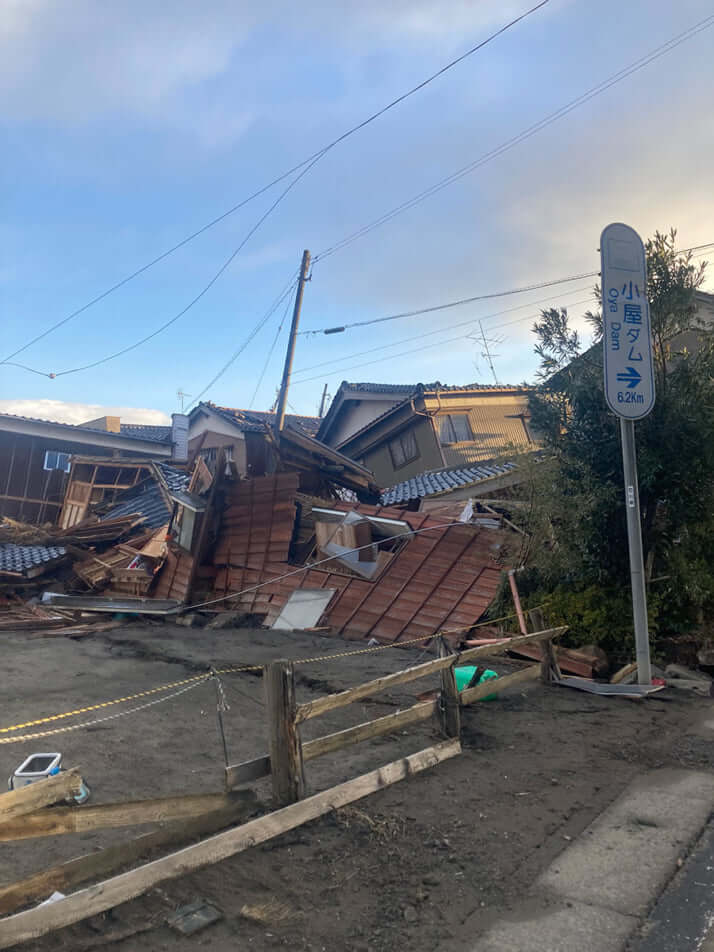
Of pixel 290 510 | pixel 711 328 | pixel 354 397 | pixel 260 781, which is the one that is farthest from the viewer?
pixel 354 397

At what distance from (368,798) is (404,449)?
20595 millimetres

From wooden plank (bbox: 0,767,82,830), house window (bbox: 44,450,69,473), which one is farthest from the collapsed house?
wooden plank (bbox: 0,767,82,830)

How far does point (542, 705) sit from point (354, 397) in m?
20.9

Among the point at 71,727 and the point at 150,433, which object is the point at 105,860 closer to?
the point at 71,727

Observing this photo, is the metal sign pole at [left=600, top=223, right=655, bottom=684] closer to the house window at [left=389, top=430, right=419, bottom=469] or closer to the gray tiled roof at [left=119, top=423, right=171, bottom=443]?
the house window at [left=389, top=430, right=419, bottom=469]

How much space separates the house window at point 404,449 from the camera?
24781 millimetres

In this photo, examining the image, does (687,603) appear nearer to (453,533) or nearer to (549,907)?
(453,533)

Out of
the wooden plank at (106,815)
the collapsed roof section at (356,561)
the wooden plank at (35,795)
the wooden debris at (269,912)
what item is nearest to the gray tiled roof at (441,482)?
the collapsed roof section at (356,561)

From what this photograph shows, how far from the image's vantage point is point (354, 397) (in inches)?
1086

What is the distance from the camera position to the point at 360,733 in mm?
5297

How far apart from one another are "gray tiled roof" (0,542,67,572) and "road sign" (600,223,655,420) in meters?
14.5

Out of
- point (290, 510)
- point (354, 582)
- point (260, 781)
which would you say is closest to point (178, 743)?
point (260, 781)

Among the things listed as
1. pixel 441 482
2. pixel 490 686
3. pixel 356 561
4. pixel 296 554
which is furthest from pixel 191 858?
pixel 441 482

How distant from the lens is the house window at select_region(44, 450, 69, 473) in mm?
23234
